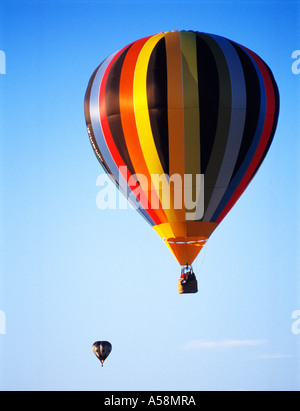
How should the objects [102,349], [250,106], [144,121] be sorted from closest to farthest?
[144,121] → [250,106] → [102,349]

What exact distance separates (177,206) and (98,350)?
8.45 metres

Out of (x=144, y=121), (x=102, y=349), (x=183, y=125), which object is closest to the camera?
(x=183, y=125)

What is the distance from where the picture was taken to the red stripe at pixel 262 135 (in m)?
44.2

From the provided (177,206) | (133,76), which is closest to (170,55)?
(133,76)

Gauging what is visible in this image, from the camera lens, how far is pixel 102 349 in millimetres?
50500

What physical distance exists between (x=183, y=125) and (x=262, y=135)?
2.48 meters

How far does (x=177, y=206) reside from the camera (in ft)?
143

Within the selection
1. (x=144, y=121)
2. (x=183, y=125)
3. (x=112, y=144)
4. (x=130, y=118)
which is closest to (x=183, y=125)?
(x=183, y=125)

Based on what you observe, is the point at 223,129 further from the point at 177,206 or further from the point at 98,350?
the point at 98,350

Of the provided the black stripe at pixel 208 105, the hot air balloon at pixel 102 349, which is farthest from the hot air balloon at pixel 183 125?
the hot air balloon at pixel 102 349

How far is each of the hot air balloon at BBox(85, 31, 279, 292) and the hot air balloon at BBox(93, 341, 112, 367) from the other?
7.27 metres

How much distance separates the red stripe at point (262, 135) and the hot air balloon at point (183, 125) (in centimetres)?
4

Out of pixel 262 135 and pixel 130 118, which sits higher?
pixel 130 118

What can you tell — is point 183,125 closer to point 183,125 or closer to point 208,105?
point 183,125
